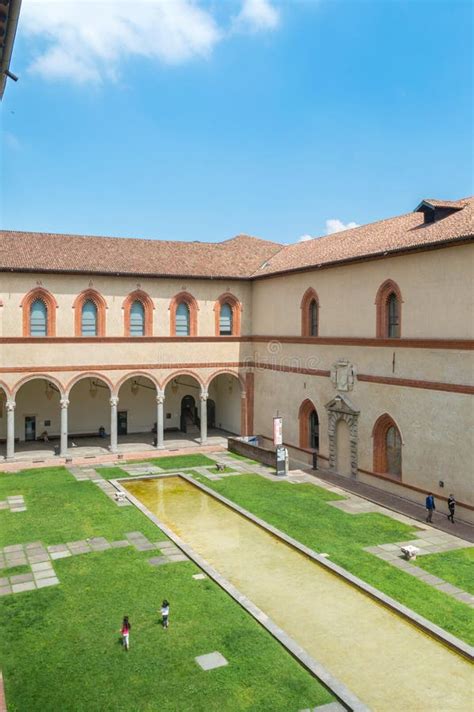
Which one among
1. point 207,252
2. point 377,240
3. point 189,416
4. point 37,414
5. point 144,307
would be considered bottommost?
point 189,416

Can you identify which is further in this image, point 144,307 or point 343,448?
point 144,307

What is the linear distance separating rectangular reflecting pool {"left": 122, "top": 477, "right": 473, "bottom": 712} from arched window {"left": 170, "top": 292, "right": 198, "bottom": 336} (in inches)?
622

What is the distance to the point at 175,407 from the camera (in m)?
42.5

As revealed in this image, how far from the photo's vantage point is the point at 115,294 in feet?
116

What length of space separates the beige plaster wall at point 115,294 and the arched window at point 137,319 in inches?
27.4

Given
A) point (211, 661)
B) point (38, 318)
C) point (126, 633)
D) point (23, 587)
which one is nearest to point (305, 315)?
point (38, 318)

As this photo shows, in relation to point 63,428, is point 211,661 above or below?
below

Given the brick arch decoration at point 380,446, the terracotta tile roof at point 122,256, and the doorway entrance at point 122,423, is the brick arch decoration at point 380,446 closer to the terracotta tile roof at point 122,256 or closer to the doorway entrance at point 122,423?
the terracotta tile roof at point 122,256

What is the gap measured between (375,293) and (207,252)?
15.4 meters

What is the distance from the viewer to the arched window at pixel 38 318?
34000 millimetres

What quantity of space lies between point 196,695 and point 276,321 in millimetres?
26009

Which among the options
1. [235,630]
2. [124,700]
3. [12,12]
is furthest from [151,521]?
[12,12]

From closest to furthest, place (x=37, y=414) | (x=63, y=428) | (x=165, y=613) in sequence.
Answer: (x=165, y=613)
(x=63, y=428)
(x=37, y=414)

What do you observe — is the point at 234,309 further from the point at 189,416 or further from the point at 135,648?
the point at 135,648
